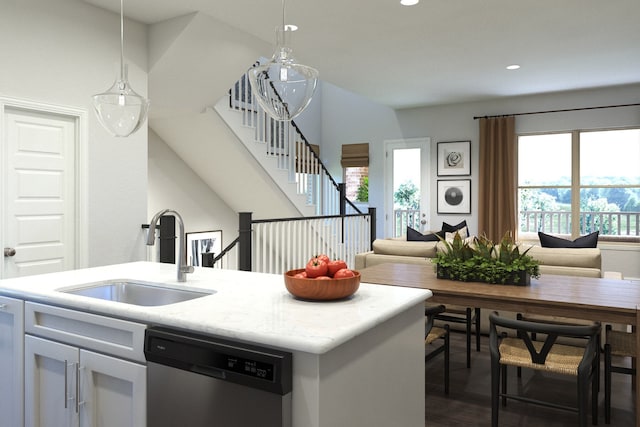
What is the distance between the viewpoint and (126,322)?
171cm

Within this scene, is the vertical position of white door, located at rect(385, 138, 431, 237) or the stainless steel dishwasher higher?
white door, located at rect(385, 138, 431, 237)

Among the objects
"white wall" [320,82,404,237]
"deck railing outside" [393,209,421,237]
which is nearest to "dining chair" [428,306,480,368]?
"deck railing outside" [393,209,421,237]

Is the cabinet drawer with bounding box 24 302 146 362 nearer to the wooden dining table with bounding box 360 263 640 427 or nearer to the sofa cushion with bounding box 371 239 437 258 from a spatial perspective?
the wooden dining table with bounding box 360 263 640 427

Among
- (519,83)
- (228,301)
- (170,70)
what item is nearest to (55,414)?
(228,301)

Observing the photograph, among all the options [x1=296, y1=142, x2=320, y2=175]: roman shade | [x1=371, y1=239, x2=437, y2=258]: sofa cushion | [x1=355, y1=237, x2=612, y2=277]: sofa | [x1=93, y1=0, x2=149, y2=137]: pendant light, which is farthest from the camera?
[x1=296, y1=142, x2=320, y2=175]: roman shade

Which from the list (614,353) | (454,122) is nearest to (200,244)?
(454,122)

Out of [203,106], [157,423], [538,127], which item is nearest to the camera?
[157,423]

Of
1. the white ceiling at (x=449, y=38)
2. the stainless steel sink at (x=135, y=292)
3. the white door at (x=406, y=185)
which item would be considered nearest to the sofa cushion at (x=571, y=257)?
the white ceiling at (x=449, y=38)

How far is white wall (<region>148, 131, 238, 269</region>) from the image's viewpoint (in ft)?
21.1

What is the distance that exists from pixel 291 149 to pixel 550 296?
4.41m

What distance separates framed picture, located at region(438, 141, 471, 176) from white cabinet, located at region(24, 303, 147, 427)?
7196 mm

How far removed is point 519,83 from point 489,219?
212 cm

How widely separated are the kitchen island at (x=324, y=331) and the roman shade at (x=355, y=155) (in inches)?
273

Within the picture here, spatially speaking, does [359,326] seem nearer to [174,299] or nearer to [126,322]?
[126,322]
